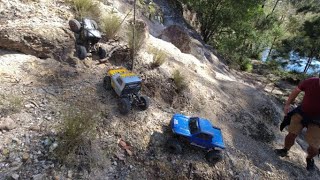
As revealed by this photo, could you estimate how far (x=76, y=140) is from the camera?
3.79 metres

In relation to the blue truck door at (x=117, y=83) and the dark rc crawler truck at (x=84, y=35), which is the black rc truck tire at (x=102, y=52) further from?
the blue truck door at (x=117, y=83)

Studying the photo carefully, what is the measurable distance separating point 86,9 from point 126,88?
251cm

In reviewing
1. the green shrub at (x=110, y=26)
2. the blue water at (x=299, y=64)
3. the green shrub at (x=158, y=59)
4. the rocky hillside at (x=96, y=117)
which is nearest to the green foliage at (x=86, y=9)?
the rocky hillside at (x=96, y=117)

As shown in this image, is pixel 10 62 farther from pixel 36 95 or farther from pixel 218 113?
pixel 218 113

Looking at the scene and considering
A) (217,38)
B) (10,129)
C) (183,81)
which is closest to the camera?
(10,129)

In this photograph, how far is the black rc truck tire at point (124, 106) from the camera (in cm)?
470

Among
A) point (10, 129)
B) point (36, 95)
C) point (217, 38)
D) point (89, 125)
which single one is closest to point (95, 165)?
point (89, 125)

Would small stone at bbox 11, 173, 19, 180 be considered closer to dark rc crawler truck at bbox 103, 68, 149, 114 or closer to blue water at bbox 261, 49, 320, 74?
dark rc crawler truck at bbox 103, 68, 149, 114

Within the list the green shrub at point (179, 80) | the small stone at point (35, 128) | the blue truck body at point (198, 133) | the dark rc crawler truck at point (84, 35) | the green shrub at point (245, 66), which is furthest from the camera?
the green shrub at point (245, 66)

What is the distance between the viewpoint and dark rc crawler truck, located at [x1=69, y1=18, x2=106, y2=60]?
5332 millimetres

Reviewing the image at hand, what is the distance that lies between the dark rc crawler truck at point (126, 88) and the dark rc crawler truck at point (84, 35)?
840 millimetres

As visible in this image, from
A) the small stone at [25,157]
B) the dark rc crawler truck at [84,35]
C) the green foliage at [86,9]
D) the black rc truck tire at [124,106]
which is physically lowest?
the small stone at [25,157]

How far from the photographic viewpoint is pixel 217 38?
1722 centimetres

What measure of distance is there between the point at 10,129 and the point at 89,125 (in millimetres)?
1062
